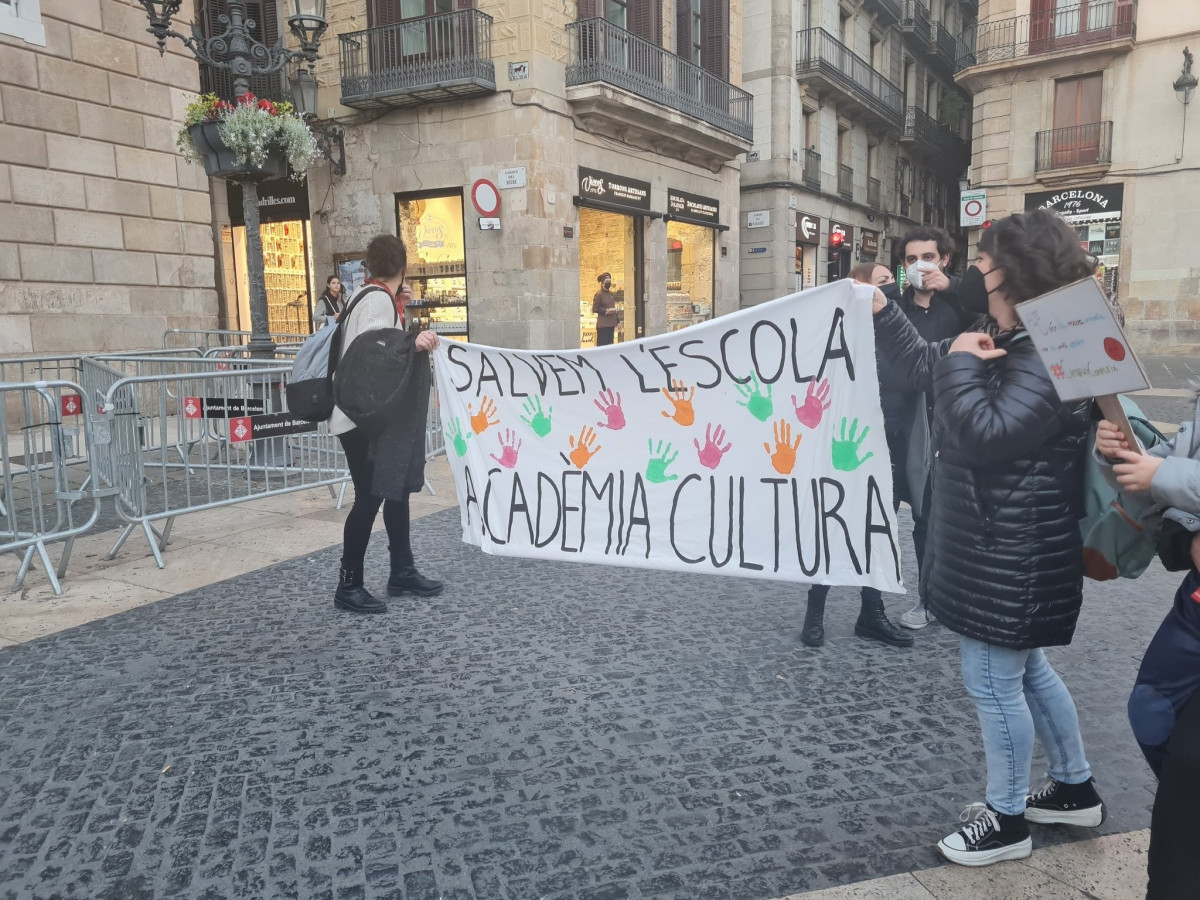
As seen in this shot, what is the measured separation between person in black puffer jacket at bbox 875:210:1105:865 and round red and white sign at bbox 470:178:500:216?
47.4ft

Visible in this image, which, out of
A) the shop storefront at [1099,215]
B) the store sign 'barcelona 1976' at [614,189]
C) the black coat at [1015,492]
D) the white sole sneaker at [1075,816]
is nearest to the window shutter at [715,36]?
the store sign 'barcelona 1976' at [614,189]

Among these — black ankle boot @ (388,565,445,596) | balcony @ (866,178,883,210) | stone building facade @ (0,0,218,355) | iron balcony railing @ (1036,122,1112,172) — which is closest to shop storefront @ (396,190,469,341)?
stone building facade @ (0,0,218,355)

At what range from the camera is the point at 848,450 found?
3.42 m

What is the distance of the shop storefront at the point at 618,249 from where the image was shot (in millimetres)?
18281

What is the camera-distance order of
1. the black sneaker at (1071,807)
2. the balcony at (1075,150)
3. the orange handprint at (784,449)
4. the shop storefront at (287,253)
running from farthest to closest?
the balcony at (1075,150), the shop storefront at (287,253), the orange handprint at (784,449), the black sneaker at (1071,807)

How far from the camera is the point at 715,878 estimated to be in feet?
7.73

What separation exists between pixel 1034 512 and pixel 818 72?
25600 mm

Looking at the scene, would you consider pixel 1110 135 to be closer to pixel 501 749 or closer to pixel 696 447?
pixel 696 447

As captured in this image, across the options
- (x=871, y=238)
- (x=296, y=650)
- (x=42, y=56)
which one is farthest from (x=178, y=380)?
(x=871, y=238)

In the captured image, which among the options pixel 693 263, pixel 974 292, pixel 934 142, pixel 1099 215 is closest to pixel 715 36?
pixel 693 263

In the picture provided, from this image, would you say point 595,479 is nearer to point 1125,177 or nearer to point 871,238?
point 1125,177

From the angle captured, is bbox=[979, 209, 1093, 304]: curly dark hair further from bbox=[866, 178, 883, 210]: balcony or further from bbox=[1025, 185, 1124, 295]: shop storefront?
bbox=[866, 178, 883, 210]: balcony

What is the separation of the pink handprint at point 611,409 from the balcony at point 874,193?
97.3ft

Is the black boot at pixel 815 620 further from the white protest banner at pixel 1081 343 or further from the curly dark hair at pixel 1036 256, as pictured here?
the white protest banner at pixel 1081 343
